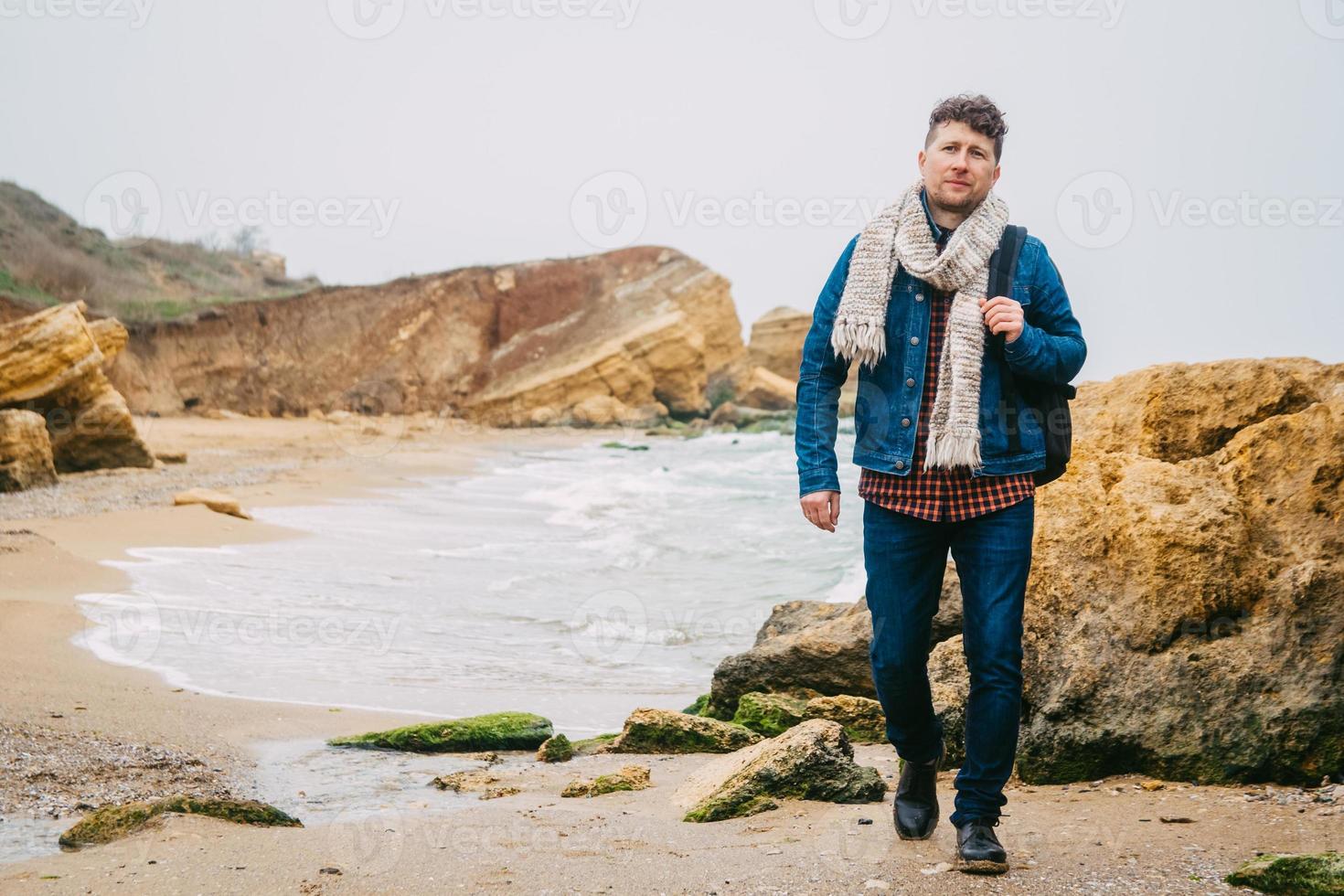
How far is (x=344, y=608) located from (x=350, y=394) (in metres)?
36.6

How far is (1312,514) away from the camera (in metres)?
4.00

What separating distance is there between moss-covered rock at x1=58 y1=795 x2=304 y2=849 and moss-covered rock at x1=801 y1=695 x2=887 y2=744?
7.89 feet

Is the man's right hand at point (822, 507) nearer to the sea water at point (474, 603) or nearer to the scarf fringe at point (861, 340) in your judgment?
the scarf fringe at point (861, 340)

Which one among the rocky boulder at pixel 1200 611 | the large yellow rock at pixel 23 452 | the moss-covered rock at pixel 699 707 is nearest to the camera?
the rocky boulder at pixel 1200 611

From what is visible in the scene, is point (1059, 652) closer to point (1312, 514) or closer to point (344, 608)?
point (1312, 514)

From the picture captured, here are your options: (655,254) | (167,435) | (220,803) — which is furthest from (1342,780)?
(655,254)

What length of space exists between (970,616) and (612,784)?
1.77m

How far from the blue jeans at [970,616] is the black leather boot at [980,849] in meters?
0.03

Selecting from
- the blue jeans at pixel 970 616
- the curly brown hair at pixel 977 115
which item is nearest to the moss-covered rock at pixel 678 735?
the blue jeans at pixel 970 616

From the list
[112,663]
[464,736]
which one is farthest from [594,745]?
[112,663]

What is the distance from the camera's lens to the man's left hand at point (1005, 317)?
310cm

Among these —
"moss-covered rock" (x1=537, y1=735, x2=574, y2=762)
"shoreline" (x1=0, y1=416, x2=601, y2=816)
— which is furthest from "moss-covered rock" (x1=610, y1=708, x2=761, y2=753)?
"shoreline" (x1=0, y1=416, x2=601, y2=816)

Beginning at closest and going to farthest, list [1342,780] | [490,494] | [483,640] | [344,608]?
[1342,780], [483,640], [344,608], [490,494]

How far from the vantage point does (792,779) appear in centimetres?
400
